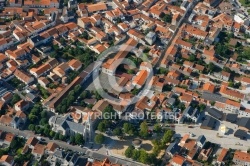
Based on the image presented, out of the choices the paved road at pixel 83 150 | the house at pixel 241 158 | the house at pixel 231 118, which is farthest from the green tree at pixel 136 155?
the house at pixel 231 118

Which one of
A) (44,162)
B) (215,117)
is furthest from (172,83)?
(44,162)

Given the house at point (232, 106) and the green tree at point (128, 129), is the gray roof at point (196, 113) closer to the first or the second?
the house at point (232, 106)

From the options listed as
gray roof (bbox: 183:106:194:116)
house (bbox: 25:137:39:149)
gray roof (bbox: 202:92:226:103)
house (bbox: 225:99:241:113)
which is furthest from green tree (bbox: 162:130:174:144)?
house (bbox: 25:137:39:149)

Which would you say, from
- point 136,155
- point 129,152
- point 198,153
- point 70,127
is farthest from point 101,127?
point 198,153

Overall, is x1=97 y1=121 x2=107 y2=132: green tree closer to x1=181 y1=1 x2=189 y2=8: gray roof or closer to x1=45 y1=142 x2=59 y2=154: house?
x1=45 y1=142 x2=59 y2=154: house

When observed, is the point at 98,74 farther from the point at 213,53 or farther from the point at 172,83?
the point at 213,53

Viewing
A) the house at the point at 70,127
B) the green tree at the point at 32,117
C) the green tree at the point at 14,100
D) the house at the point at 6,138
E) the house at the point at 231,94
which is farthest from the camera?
the house at the point at 231,94

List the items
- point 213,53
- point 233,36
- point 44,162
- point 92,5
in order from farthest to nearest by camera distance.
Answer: point 92,5
point 233,36
point 213,53
point 44,162

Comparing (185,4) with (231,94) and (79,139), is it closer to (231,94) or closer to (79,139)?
(231,94)
